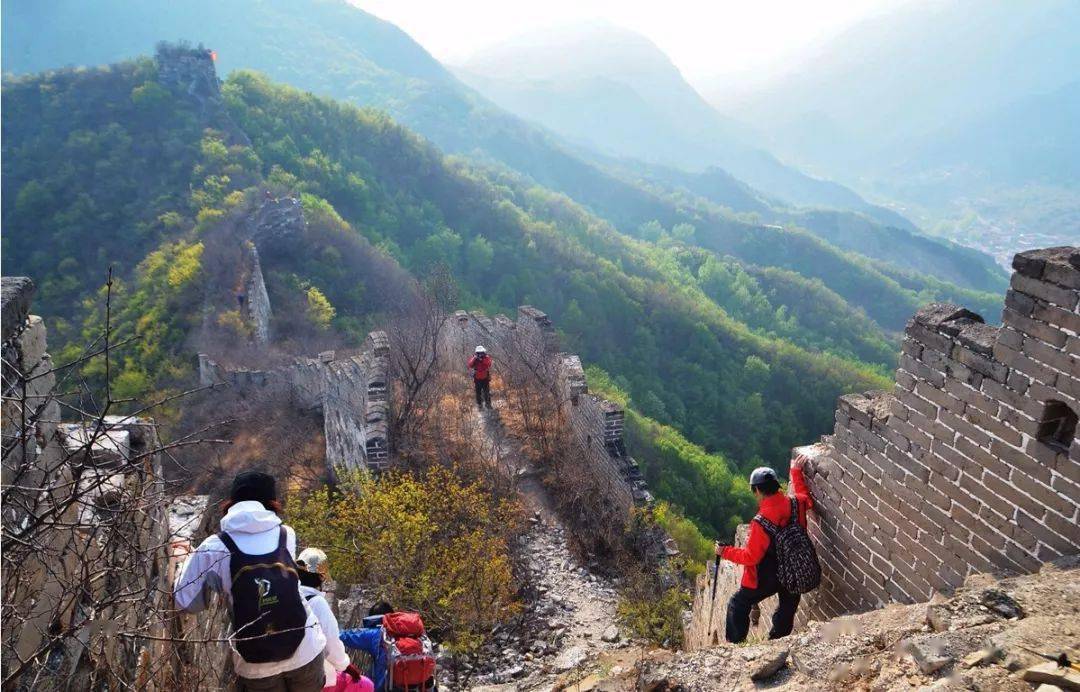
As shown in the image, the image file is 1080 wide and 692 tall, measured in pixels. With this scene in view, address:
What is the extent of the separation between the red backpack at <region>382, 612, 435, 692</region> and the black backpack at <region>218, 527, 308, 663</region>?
105 cm

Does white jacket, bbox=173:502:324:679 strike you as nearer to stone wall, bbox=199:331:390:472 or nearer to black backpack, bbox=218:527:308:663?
black backpack, bbox=218:527:308:663

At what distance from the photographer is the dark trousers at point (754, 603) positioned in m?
4.07

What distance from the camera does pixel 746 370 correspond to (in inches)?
1101

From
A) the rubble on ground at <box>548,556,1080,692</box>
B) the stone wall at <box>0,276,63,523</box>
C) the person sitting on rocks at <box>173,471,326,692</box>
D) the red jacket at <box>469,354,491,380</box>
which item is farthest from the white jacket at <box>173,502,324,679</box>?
the red jacket at <box>469,354,491,380</box>

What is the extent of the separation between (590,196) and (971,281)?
155ft

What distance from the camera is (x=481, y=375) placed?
9.73m

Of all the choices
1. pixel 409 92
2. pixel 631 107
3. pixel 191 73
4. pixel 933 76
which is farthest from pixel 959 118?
pixel 191 73

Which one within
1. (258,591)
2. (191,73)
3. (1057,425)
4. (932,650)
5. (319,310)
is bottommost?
(319,310)

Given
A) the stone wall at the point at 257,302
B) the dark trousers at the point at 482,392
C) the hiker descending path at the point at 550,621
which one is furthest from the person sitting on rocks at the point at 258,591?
the stone wall at the point at 257,302

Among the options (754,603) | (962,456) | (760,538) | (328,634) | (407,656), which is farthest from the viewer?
(754,603)

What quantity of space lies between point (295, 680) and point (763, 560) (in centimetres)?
268

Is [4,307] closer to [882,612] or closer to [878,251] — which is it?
[882,612]

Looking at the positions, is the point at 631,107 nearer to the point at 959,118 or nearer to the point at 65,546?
the point at 959,118

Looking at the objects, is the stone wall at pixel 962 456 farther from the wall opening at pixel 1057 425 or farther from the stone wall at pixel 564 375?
the stone wall at pixel 564 375
